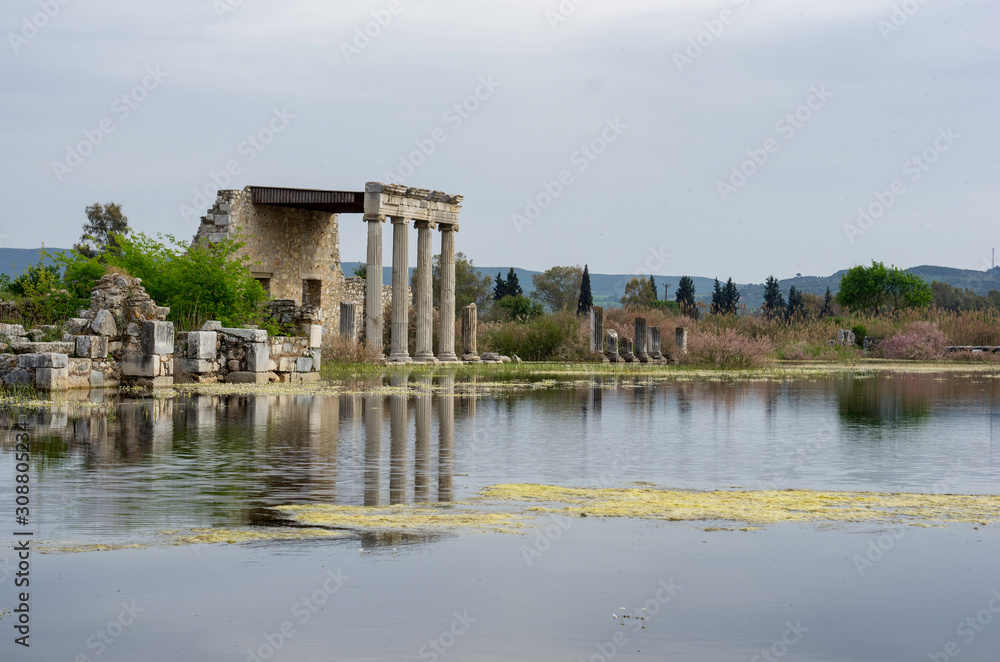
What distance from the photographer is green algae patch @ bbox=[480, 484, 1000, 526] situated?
28.3 ft

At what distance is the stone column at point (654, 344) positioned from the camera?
156ft

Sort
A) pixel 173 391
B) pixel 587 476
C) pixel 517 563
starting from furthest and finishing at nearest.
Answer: pixel 173 391
pixel 587 476
pixel 517 563

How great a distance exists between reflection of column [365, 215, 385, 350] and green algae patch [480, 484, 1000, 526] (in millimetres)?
33047

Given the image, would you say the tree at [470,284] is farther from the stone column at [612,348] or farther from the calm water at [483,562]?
the calm water at [483,562]

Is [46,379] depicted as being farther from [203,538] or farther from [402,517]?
[203,538]

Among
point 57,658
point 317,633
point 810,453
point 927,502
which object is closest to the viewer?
point 57,658

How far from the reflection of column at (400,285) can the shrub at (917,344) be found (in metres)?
22.9

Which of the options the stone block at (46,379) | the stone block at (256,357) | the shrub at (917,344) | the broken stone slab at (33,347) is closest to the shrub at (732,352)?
the shrub at (917,344)

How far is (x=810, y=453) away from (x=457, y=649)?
341 inches

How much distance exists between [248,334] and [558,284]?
279 feet

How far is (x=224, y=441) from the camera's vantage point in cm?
1340

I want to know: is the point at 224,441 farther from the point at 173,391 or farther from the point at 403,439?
the point at 173,391

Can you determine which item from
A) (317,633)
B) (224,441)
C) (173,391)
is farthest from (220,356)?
(317,633)

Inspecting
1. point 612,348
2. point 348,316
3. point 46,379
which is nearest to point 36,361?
point 46,379
